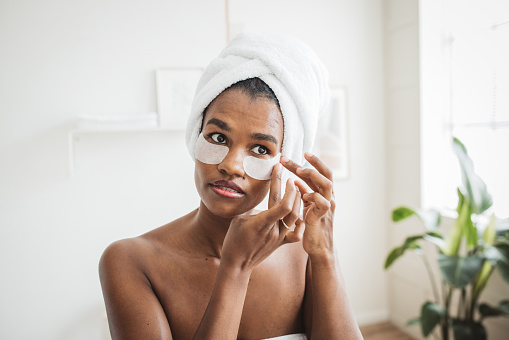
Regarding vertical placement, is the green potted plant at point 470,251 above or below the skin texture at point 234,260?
below

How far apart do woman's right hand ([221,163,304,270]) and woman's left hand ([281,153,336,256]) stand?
2.0 inches

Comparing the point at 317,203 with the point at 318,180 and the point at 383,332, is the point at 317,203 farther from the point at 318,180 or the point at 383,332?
the point at 383,332

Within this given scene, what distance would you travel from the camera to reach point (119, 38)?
2.28 metres

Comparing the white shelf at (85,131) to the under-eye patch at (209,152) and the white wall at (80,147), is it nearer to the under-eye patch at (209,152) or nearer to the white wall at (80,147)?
the white wall at (80,147)

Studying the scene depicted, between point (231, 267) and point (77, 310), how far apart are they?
77.1 inches

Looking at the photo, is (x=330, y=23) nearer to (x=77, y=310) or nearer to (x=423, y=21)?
(x=423, y=21)

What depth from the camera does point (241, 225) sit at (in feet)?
2.50

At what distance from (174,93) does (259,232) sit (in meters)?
1.79

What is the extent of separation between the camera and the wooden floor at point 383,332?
272 cm

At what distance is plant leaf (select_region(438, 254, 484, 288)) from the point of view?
Answer: 1702mm

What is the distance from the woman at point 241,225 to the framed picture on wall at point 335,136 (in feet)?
6.00

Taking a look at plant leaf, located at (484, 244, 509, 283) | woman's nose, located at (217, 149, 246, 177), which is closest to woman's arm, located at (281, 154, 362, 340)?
woman's nose, located at (217, 149, 246, 177)

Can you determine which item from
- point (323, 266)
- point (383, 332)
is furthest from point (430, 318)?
point (323, 266)

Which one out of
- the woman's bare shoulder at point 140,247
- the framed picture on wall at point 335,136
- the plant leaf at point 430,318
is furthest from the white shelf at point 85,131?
the plant leaf at point 430,318
